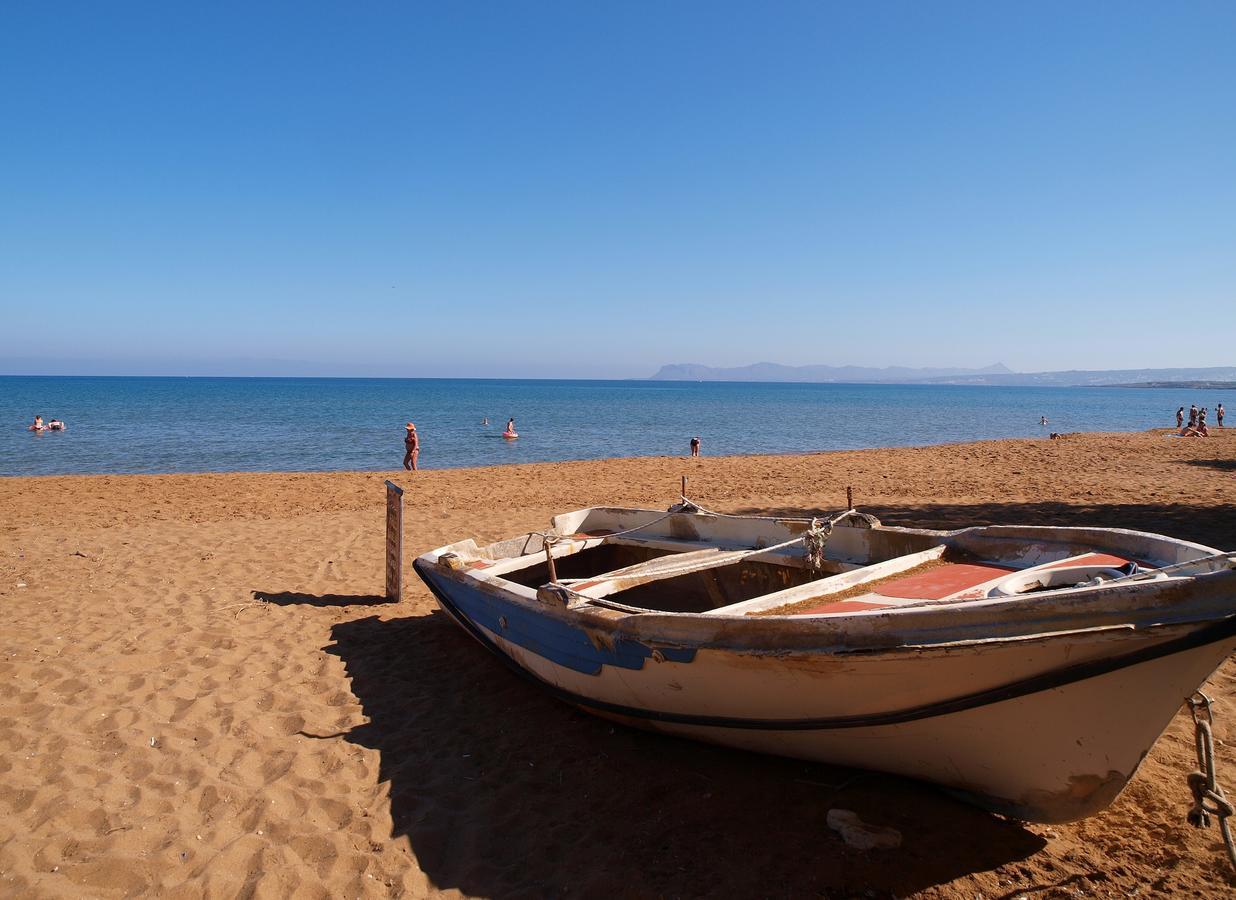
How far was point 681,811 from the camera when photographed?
3.77 meters

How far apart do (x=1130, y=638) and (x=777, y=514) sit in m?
9.18

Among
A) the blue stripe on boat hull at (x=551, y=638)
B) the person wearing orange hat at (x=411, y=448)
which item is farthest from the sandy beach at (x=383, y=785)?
the person wearing orange hat at (x=411, y=448)

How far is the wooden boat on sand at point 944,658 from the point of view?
9.55 feet

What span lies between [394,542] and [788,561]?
13.5 feet

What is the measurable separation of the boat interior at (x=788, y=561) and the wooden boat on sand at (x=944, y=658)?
26 mm

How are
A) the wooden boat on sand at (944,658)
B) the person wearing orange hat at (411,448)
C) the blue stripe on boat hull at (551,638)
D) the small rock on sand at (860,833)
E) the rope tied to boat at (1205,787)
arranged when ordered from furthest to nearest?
the person wearing orange hat at (411,448)
the blue stripe on boat hull at (551,638)
the small rock on sand at (860,833)
the rope tied to boat at (1205,787)
the wooden boat on sand at (944,658)

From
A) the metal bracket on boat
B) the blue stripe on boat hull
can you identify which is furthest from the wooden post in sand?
the metal bracket on boat

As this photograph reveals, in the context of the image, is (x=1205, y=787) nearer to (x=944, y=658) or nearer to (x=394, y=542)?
(x=944, y=658)

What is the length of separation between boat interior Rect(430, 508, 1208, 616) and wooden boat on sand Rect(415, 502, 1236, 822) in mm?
26

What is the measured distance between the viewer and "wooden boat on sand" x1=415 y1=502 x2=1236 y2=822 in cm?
291

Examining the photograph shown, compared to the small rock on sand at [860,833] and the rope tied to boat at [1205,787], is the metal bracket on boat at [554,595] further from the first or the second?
the rope tied to boat at [1205,787]

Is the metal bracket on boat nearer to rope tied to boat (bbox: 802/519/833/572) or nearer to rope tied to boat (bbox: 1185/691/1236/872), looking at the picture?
rope tied to boat (bbox: 802/519/833/572)

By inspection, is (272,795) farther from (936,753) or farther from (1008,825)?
(1008,825)

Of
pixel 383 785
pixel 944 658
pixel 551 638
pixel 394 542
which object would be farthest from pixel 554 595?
pixel 394 542
